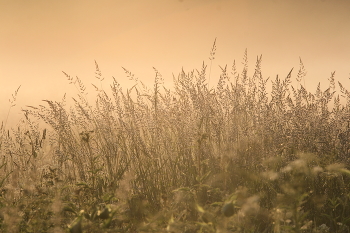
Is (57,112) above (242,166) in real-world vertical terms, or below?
above

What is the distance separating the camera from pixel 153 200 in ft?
7.70

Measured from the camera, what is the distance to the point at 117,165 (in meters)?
2.59

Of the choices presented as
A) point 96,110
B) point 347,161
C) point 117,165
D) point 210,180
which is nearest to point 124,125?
point 117,165

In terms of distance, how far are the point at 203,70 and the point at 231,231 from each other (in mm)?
1833

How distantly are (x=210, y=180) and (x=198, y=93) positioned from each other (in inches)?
35.5

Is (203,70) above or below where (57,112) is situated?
above

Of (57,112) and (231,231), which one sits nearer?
(231,231)

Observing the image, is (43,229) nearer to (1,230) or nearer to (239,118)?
(1,230)

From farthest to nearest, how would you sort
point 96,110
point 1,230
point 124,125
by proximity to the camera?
point 96,110 → point 124,125 → point 1,230

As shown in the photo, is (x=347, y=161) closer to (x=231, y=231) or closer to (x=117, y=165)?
(x=231, y=231)

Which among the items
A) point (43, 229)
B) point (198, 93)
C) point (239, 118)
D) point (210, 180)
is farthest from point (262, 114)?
point (43, 229)

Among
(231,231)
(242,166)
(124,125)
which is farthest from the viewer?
(124,125)

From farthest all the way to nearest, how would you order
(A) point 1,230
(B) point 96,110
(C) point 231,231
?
1. (B) point 96,110
2. (A) point 1,230
3. (C) point 231,231

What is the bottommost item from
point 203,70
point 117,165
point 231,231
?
point 231,231
